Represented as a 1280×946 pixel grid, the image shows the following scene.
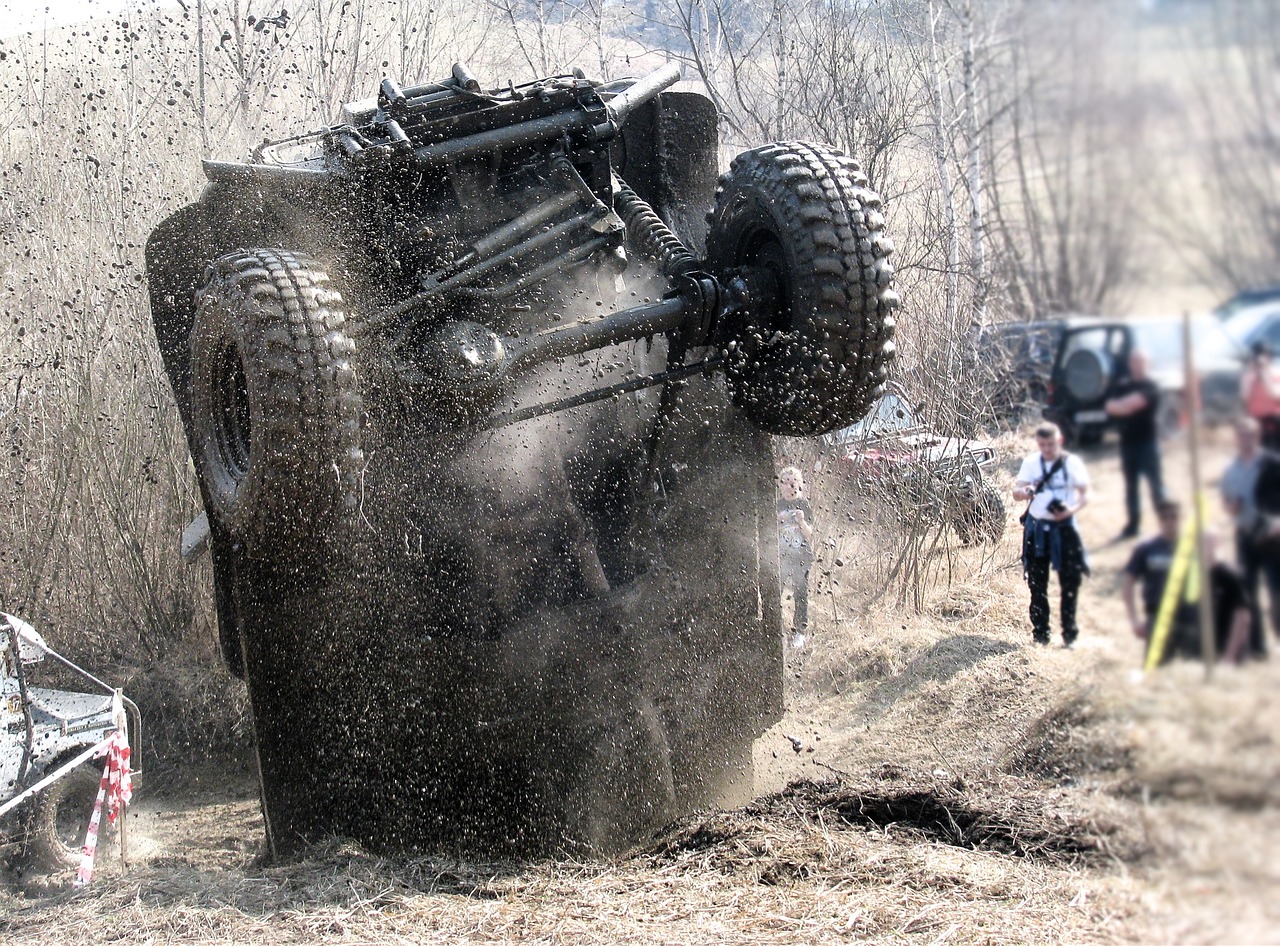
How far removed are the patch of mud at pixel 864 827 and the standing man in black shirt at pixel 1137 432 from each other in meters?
3.40

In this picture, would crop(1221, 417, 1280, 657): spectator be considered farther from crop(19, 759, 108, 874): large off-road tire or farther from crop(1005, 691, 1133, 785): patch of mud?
crop(19, 759, 108, 874): large off-road tire

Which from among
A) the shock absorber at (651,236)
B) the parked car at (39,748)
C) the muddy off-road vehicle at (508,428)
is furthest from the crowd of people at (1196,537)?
the parked car at (39,748)

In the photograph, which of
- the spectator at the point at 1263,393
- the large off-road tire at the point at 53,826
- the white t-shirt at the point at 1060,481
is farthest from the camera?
the large off-road tire at the point at 53,826

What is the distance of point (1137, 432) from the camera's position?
3.55 feet

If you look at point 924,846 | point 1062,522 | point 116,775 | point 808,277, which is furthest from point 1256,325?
point 116,775

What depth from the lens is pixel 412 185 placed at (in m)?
4.51

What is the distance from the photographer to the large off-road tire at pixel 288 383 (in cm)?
382

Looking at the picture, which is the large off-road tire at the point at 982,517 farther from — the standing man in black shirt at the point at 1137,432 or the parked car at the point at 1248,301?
the parked car at the point at 1248,301

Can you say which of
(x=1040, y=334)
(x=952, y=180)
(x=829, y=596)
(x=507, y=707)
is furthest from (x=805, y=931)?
(x=952, y=180)

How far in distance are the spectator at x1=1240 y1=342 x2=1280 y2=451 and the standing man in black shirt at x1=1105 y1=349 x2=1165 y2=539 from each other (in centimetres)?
12

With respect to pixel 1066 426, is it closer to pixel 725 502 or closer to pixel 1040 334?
pixel 1040 334

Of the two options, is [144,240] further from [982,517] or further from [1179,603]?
[1179,603]

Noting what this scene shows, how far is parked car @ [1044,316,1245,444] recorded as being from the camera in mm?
963

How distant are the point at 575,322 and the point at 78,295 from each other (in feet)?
22.0
